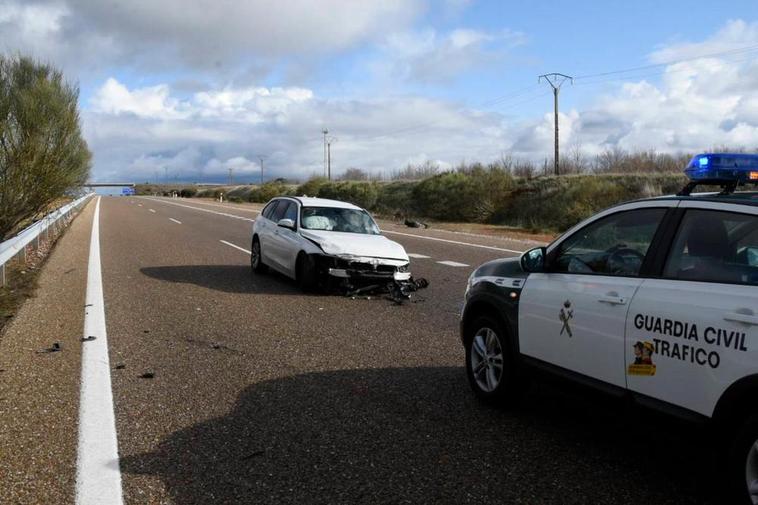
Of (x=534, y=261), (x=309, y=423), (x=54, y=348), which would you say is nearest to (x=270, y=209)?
(x=54, y=348)

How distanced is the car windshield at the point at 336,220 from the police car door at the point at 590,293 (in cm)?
708

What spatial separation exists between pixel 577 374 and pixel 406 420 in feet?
4.27

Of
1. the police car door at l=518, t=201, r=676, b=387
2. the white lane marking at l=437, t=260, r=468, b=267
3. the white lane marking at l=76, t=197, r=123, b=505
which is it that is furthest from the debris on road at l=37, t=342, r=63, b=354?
the white lane marking at l=437, t=260, r=468, b=267

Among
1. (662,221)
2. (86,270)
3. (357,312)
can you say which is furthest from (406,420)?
(86,270)

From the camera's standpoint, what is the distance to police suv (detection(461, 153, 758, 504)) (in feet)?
10.7

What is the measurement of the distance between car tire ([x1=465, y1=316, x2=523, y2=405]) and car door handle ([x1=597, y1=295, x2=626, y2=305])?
1.09 metres

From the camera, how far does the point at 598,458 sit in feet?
14.1

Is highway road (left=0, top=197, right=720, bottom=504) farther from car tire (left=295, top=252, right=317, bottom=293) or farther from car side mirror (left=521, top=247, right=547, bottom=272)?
car tire (left=295, top=252, right=317, bottom=293)

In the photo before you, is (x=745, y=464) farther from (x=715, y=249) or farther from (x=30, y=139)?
(x=30, y=139)

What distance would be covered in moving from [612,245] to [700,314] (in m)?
1.09

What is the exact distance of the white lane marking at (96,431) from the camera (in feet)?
12.5

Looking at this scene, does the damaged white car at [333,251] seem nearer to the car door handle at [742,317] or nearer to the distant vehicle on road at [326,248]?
the distant vehicle on road at [326,248]

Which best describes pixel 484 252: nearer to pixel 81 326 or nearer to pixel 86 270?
pixel 86 270

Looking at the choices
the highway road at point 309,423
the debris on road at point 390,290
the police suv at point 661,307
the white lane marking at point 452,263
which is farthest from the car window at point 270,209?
the police suv at point 661,307
